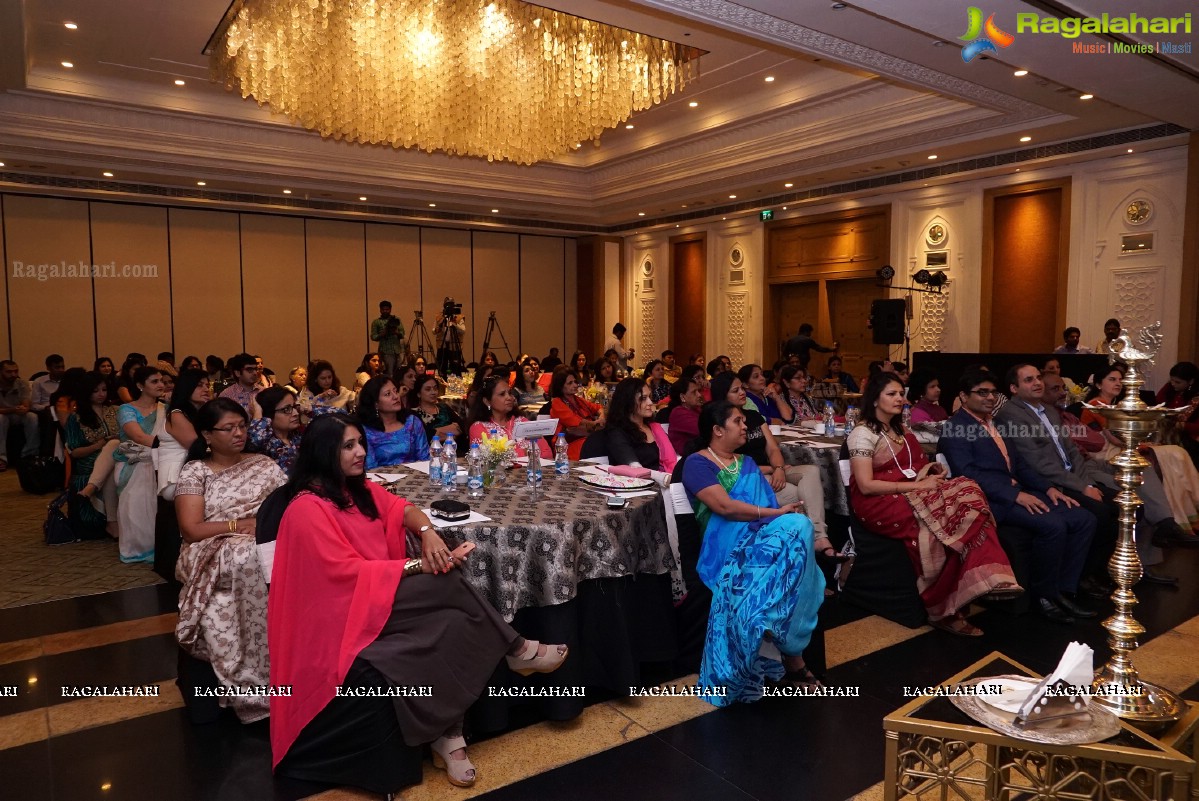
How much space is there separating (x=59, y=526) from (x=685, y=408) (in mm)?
4571

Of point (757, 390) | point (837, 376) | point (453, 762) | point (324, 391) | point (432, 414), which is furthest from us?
point (837, 376)

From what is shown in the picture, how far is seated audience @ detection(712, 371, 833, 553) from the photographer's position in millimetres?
4379

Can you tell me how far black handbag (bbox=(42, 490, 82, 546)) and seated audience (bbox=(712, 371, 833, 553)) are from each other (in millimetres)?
4744

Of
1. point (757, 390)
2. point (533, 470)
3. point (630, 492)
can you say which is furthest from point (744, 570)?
point (757, 390)

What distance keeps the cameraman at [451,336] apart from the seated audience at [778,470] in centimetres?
863

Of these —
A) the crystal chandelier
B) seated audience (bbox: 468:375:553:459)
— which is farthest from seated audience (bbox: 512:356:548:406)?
seated audience (bbox: 468:375:553:459)

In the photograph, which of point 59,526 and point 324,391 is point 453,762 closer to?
point 59,526

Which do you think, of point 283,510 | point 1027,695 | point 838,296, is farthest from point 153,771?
point 838,296

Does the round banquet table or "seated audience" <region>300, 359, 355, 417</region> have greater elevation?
"seated audience" <region>300, 359, 355, 417</region>

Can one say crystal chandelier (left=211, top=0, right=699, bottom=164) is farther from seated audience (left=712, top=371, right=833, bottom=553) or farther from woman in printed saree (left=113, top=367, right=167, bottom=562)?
seated audience (left=712, top=371, right=833, bottom=553)

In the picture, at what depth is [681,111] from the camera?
10883 mm

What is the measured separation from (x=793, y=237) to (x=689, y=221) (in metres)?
2.14

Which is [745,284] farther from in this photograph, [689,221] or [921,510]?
[921,510]

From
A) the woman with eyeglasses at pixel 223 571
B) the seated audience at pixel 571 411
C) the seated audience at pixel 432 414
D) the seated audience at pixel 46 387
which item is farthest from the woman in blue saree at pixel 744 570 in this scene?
the seated audience at pixel 46 387
